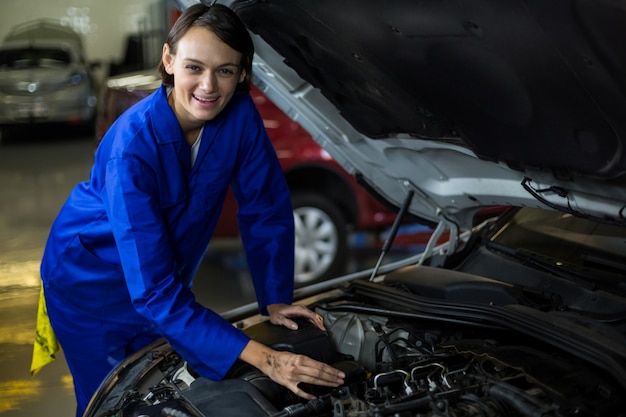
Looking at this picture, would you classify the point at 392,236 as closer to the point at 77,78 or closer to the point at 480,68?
the point at 480,68

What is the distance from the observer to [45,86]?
30.1 feet

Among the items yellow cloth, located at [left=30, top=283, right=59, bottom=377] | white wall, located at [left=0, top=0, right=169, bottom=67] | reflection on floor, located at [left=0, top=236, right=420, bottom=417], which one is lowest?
white wall, located at [left=0, top=0, right=169, bottom=67]

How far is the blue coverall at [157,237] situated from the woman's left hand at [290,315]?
77mm

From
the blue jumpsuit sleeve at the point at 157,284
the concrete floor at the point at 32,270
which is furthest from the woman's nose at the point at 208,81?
the concrete floor at the point at 32,270

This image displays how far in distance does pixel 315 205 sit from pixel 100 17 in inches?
359

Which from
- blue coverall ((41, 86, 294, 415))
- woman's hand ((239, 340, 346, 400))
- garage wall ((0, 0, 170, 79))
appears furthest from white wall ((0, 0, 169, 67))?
woman's hand ((239, 340, 346, 400))

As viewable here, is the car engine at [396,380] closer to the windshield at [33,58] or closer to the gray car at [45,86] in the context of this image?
the gray car at [45,86]

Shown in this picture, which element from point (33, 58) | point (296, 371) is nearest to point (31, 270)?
point (296, 371)

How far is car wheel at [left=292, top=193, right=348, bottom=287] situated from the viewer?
4.47m

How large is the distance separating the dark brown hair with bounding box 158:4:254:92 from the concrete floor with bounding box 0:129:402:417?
2.17m

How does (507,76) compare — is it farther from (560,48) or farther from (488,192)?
(488,192)

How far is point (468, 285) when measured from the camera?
2213mm

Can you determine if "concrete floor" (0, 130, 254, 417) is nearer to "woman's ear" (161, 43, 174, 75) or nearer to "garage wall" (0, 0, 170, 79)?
"woman's ear" (161, 43, 174, 75)

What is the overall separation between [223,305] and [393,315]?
237 cm
